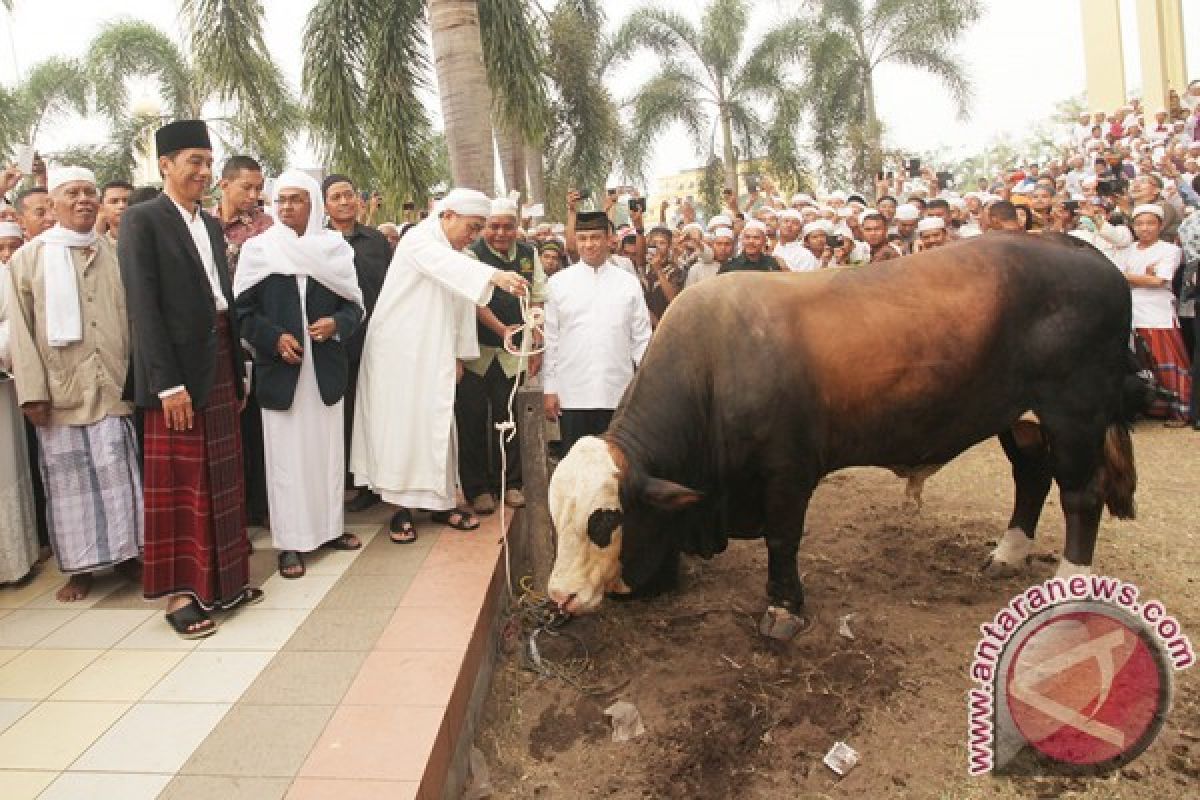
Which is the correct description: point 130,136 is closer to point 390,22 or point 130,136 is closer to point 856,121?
point 390,22

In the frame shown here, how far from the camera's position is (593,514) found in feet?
11.8

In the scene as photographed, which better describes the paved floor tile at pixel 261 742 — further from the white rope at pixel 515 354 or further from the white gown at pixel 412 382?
the white gown at pixel 412 382

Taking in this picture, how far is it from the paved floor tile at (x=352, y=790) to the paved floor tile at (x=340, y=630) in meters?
0.91

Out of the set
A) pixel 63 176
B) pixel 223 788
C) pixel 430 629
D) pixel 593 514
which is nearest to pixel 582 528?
pixel 593 514

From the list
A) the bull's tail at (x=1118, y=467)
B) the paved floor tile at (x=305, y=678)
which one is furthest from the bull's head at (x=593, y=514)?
the bull's tail at (x=1118, y=467)

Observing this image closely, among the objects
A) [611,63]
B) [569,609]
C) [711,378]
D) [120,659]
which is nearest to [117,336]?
[120,659]

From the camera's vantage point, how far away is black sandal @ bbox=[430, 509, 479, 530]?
16.4 feet

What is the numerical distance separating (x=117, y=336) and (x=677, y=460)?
109 inches

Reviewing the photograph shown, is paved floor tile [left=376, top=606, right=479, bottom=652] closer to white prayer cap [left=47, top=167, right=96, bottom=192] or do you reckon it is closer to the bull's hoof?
the bull's hoof

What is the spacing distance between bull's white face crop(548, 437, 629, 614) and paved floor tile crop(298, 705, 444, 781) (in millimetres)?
728

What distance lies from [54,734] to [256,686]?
678 millimetres

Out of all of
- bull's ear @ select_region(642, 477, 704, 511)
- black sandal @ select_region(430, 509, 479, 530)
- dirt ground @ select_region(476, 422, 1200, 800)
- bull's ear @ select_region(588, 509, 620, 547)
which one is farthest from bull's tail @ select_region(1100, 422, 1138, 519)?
black sandal @ select_region(430, 509, 479, 530)

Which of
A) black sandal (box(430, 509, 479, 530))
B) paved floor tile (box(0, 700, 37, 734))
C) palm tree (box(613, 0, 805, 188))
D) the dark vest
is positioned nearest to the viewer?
→ paved floor tile (box(0, 700, 37, 734))

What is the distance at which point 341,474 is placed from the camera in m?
4.70
